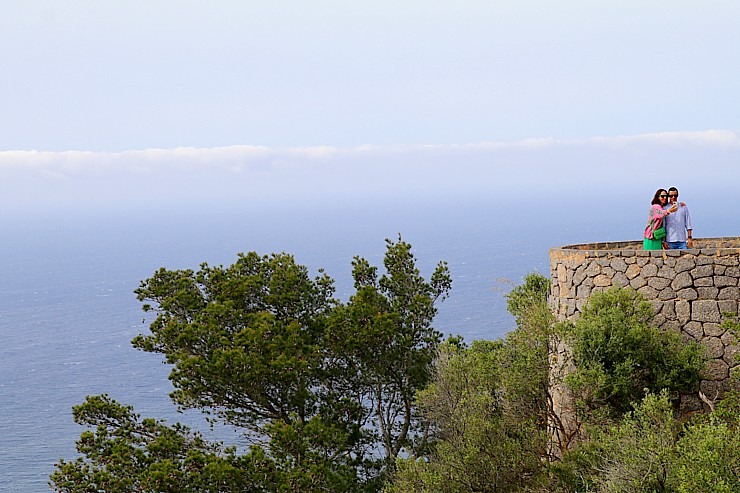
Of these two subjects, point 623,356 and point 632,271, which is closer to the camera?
point 623,356

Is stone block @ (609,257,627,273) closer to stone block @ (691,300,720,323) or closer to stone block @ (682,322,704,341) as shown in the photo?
stone block @ (691,300,720,323)

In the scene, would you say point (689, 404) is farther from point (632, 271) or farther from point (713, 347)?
point (632, 271)

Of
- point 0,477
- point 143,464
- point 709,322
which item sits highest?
point 709,322

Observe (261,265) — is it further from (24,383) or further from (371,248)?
(371,248)

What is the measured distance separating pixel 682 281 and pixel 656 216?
1.54 meters

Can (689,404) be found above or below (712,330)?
below

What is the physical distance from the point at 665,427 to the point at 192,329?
997cm

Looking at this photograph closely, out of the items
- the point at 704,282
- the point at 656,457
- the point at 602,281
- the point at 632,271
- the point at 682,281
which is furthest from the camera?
the point at 602,281

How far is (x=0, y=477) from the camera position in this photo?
4406 centimetres

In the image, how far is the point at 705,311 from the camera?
1587 centimetres

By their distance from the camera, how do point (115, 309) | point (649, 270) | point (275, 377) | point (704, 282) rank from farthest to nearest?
point (115, 309) → point (275, 377) → point (649, 270) → point (704, 282)

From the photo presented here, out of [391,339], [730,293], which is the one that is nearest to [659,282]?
[730,293]

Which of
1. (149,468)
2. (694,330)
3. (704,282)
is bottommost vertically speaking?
(149,468)

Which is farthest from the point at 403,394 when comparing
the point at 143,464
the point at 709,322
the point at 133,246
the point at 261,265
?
the point at 133,246
